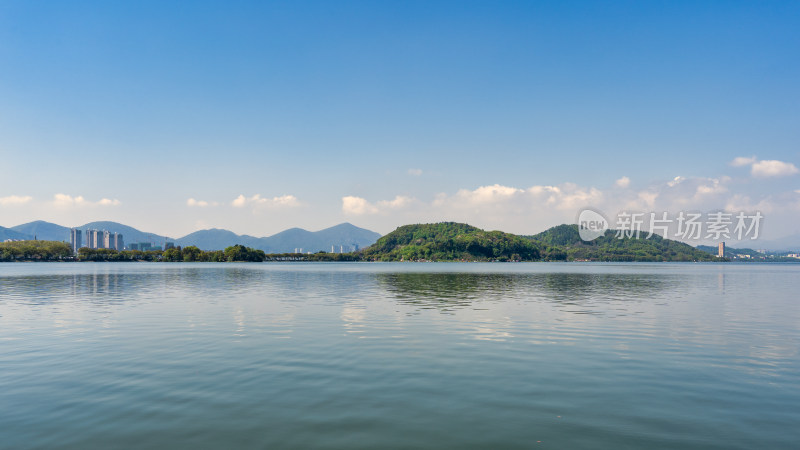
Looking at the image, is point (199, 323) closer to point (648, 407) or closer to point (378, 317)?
point (378, 317)

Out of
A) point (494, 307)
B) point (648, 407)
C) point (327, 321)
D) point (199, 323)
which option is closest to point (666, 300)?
point (494, 307)

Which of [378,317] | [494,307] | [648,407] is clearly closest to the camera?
[648,407]

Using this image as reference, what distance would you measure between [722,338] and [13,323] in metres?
47.0

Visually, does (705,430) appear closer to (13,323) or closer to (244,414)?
(244,414)

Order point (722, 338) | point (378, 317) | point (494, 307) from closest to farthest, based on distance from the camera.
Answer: point (722, 338) → point (378, 317) → point (494, 307)

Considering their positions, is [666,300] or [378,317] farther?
[666,300]

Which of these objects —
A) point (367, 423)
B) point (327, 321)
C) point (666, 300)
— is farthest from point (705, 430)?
point (666, 300)

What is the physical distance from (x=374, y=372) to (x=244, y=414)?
642 centimetres

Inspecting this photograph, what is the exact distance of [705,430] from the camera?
12.0 meters

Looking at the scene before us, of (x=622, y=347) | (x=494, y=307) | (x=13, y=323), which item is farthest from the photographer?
(x=494, y=307)

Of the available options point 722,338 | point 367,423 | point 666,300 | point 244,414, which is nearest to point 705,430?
point 367,423

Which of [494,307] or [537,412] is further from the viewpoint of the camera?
[494,307]

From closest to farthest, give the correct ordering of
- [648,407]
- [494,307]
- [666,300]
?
[648,407] → [494,307] → [666,300]

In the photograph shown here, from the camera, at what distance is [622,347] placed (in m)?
24.0
